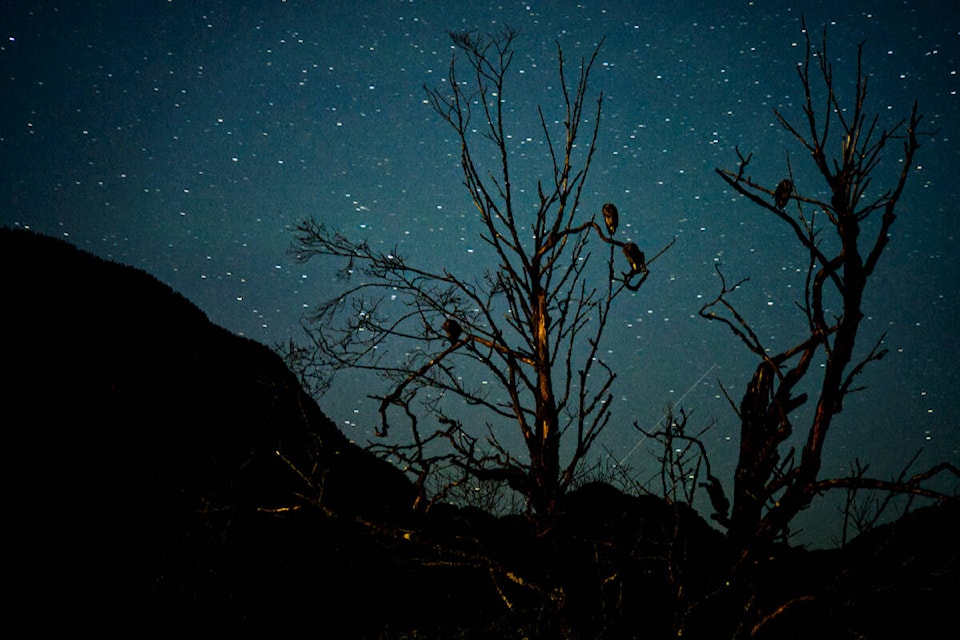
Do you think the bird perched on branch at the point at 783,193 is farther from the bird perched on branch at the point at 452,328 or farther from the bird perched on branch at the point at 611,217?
the bird perched on branch at the point at 452,328

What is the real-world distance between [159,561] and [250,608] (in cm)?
232

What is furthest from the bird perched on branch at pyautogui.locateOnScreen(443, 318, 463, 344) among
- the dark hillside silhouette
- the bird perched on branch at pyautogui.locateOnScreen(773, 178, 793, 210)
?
the dark hillside silhouette

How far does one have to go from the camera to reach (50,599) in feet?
32.5

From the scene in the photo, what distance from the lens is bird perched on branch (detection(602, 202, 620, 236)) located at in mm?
3800

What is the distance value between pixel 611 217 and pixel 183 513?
44.5ft

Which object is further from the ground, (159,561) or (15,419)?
(15,419)

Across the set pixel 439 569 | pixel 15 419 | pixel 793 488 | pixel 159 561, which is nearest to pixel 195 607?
pixel 159 561

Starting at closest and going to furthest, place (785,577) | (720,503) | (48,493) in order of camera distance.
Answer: (720,503) < (785,577) < (48,493)

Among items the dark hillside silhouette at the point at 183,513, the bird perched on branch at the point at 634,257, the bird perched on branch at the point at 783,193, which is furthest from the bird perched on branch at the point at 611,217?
the dark hillside silhouette at the point at 183,513

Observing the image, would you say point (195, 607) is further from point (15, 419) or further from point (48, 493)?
point (15, 419)

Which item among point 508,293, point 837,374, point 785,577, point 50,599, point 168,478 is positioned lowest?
point 50,599

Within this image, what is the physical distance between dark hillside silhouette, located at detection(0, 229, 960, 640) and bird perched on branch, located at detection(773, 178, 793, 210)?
12.9 ft

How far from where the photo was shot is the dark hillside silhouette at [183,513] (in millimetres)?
10484

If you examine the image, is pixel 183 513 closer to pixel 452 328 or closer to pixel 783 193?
pixel 452 328
